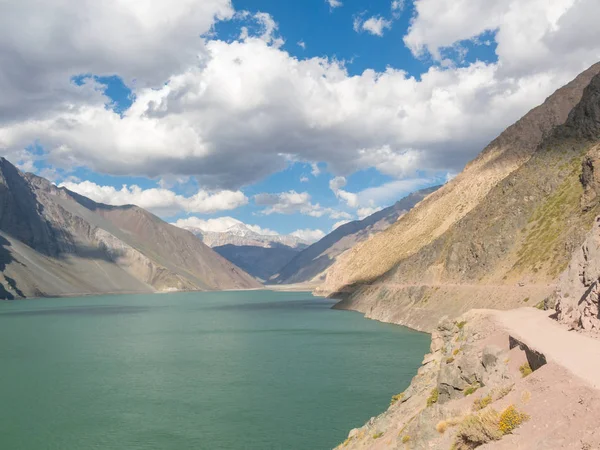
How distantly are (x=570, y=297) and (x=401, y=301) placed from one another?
335 ft

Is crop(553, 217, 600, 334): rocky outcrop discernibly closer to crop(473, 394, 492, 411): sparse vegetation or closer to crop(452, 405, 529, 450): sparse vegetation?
crop(473, 394, 492, 411): sparse vegetation

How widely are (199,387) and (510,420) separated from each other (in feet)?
161

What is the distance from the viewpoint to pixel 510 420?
57.4 ft

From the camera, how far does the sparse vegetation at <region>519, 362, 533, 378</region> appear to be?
2091 cm

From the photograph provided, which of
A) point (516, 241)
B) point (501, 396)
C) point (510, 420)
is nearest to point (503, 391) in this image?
point (501, 396)

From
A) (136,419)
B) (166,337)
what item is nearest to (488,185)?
(166,337)

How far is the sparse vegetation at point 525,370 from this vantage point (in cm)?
2091

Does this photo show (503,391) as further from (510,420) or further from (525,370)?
(510,420)

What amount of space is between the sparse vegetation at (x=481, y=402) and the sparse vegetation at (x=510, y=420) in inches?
136

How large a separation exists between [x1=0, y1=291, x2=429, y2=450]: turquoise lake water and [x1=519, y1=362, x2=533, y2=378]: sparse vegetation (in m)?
22.8

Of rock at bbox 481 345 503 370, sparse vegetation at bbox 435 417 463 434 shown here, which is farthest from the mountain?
sparse vegetation at bbox 435 417 463 434

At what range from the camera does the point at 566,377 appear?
58.5 feet

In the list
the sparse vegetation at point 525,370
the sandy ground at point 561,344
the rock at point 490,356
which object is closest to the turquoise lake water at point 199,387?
the sandy ground at point 561,344

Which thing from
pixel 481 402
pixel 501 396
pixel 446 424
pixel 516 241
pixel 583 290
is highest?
pixel 516 241
